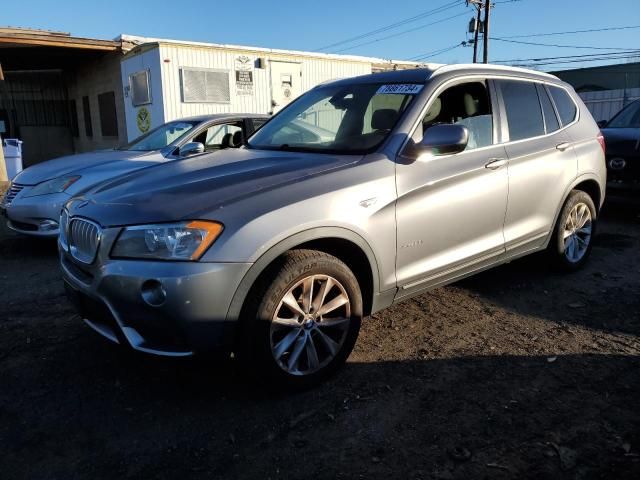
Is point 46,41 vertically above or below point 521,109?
above

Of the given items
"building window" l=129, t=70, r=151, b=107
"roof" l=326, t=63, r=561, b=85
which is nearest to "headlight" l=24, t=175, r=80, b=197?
"roof" l=326, t=63, r=561, b=85

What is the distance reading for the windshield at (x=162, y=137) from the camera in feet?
21.9

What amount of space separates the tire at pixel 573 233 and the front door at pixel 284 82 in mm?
9640

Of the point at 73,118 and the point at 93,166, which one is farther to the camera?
the point at 73,118

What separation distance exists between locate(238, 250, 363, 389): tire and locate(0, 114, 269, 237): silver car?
249 centimetres

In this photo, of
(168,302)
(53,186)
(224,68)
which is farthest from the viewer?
(224,68)

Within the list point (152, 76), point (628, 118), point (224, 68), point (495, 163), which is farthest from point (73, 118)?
point (495, 163)

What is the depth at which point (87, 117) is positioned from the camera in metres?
17.5

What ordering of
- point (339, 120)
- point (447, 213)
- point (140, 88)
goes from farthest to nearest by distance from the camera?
point (140, 88) < point (339, 120) < point (447, 213)

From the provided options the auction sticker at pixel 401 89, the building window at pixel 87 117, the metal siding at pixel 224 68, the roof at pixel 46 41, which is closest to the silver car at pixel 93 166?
the auction sticker at pixel 401 89

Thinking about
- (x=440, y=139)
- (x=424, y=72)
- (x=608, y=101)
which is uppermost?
(x=608, y=101)

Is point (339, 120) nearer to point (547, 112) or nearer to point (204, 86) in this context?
point (547, 112)

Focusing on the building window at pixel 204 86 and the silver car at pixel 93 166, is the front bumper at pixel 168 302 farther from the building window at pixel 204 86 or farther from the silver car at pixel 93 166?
the building window at pixel 204 86

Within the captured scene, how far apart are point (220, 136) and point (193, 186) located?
4.14 meters
